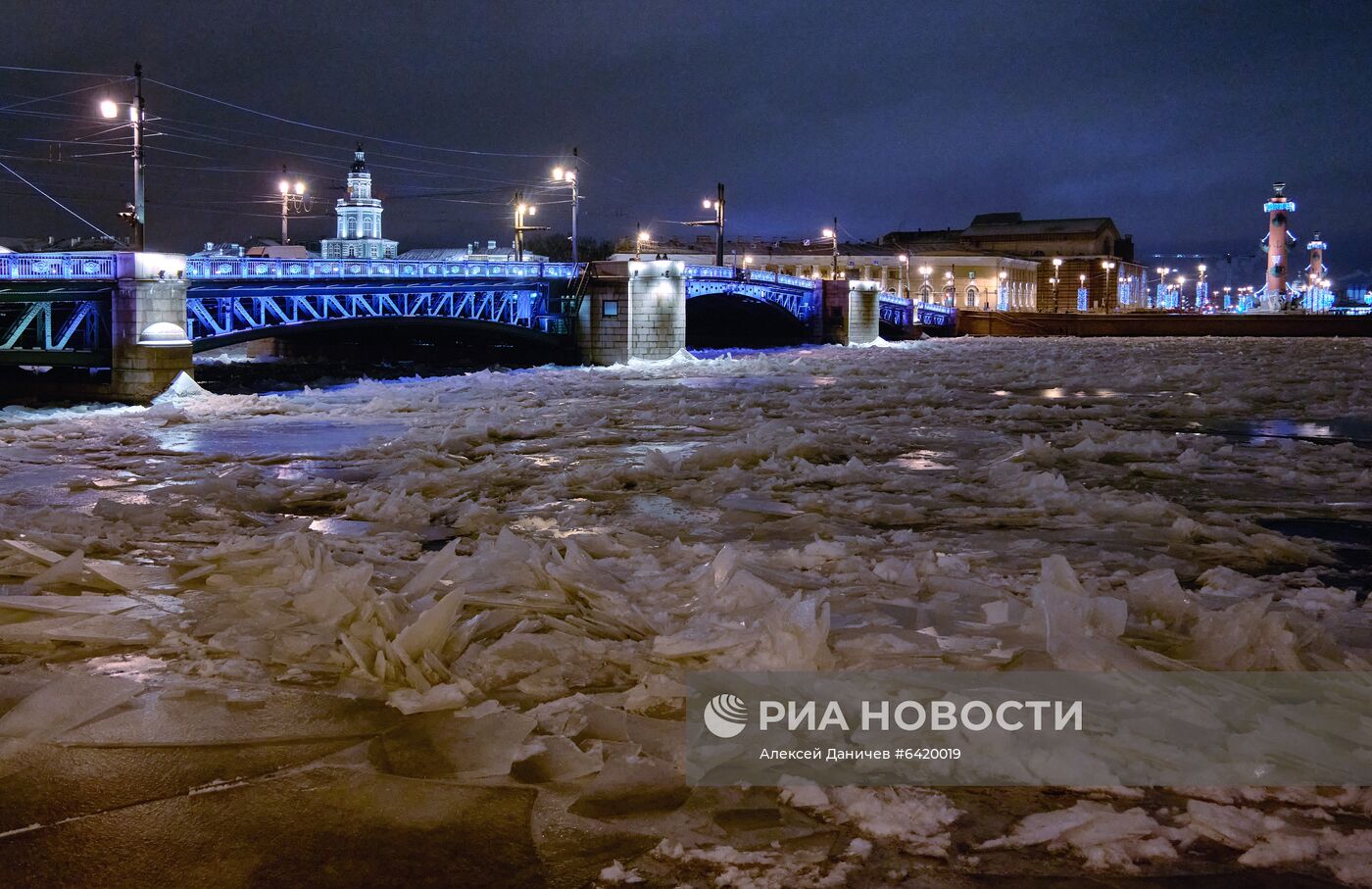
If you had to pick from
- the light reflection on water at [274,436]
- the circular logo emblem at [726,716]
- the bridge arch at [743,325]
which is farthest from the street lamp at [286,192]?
the circular logo emblem at [726,716]

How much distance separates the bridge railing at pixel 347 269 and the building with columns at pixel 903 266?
189 feet

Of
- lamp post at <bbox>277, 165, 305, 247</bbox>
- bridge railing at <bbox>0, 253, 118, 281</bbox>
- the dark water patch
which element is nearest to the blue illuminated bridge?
bridge railing at <bbox>0, 253, 118, 281</bbox>

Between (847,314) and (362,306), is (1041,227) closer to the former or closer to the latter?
(847,314)

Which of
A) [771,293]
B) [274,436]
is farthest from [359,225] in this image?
[274,436]

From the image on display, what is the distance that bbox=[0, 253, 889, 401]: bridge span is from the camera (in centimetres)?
2842

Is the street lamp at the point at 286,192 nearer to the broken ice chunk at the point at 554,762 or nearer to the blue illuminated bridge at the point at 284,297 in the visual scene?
the blue illuminated bridge at the point at 284,297

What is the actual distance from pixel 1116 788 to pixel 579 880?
86.1 inches

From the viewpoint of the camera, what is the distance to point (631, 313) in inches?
1950

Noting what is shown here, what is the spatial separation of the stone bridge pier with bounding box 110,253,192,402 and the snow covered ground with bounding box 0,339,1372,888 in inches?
574

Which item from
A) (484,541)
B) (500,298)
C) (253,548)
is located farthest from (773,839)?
(500,298)

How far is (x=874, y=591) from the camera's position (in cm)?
733

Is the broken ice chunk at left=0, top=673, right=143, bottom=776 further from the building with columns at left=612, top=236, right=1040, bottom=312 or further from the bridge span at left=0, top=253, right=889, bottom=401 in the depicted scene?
the building with columns at left=612, top=236, right=1040, bottom=312

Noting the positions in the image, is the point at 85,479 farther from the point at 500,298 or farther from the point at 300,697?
the point at 500,298

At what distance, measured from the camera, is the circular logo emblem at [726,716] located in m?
4.82
